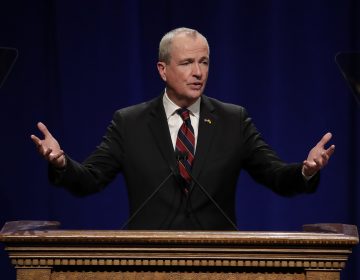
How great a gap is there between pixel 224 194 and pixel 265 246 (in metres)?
0.73

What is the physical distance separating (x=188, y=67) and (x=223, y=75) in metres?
1.12

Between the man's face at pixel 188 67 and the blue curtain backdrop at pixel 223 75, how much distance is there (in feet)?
3.42

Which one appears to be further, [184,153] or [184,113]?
[184,113]

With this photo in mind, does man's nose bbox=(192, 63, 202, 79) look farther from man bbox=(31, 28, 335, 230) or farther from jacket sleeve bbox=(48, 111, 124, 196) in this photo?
jacket sleeve bbox=(48, 111, 124, 196)

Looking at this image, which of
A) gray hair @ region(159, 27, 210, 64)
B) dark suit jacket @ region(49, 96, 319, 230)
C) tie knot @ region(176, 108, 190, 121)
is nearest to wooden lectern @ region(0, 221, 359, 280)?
dark suit jacket @ region(49, 96, 319, 230)

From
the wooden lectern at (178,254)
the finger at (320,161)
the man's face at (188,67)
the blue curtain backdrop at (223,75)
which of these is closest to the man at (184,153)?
the man's face at (188,67)

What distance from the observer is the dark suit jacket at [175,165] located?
2127 millimetres

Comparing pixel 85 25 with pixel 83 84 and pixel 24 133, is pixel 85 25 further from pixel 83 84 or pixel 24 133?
pixel 24 133

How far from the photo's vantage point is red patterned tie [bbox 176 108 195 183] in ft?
7.00

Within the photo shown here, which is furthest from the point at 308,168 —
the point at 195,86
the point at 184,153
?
the point at 195,86

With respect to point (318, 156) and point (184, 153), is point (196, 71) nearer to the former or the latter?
point (184, 153)

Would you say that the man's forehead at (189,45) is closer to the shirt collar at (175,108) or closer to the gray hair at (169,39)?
the gray hair at (169,39)

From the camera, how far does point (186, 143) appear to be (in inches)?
86.6

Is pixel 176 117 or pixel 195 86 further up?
pixel 195 86
